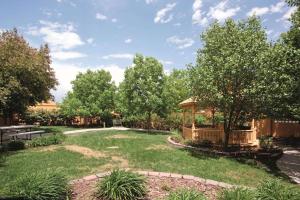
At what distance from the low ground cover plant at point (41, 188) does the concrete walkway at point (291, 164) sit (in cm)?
855

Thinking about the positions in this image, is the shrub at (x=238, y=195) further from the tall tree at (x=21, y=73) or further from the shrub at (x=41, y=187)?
the tall tree at (x=21, y=73)

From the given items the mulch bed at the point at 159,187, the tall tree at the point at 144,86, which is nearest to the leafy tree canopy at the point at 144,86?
the tall tree at the point at 144,86

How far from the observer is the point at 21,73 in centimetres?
2308

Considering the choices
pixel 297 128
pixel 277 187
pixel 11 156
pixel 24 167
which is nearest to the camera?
pixel 277 187

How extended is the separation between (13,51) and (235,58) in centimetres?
1735

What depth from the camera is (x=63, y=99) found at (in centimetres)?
4491

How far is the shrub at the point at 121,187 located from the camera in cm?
652

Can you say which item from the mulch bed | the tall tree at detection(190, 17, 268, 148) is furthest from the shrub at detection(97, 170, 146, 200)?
the tall tree at detection(190, 17, 268, 148)

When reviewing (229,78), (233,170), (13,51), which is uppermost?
(13,51)

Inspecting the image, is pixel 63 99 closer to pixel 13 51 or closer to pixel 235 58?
pixel 13 51

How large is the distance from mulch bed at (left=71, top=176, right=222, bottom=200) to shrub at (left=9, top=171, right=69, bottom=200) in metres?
0.47

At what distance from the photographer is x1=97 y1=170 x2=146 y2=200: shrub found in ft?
21.4

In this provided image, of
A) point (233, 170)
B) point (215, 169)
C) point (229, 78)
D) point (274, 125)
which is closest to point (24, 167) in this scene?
point (215, 169)

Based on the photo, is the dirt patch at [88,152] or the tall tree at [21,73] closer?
the dirt patch at [88,152]
